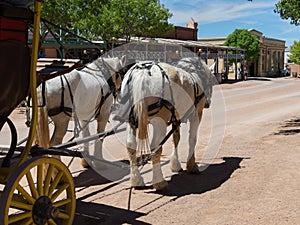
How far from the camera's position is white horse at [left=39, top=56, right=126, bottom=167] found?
6.59 meters

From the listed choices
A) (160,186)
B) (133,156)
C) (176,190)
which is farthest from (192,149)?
(133,156)

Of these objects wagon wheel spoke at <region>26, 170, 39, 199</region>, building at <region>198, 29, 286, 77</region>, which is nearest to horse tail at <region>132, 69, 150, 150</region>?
wagon wheel spoke at <region>26, 170, 39, 199</region>

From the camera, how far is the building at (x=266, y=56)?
2265 inches

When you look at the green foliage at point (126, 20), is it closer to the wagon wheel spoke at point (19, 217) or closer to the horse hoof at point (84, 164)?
the horse hoof at point (84, 164)

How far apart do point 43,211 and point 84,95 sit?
10.7ft

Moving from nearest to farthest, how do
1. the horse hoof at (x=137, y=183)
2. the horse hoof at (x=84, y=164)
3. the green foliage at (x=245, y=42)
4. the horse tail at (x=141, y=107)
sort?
1. the horse tail at (x=141, y=107)
2. the horse hoof at (x=137, y=183)
3. the horse hoof at (x=84, y=164)
4. the green foliage at (x=245, y=42)

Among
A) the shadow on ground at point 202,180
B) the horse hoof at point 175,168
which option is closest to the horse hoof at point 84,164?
the horse hoof at point 175,168

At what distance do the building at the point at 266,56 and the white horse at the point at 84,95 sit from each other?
5053 centimetres

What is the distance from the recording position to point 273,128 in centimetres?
1205

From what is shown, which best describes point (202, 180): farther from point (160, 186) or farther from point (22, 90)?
point (22, 90)

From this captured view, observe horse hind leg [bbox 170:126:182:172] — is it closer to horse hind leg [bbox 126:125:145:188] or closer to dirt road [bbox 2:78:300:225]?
dirt road [bbox 2:78:300:225]

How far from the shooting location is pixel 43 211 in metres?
3.96

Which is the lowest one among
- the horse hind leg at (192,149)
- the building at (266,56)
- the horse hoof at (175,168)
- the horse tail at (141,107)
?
the horse hoof at (175,168)

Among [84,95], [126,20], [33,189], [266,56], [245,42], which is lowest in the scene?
[33,189]
